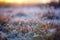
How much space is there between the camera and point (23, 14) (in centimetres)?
175

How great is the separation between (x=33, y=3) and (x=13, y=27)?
0.47m

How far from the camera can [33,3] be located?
1.77 meters

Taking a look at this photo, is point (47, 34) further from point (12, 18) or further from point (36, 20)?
point (12, 18)

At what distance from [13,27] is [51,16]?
586mm

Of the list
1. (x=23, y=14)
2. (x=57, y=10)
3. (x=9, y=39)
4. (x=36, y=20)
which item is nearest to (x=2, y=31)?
(x=9, y=39)

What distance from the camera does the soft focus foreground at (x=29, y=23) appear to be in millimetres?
1667

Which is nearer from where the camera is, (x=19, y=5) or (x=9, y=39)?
(x=9, y=39)

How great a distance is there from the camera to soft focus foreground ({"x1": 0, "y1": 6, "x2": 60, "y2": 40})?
167cm

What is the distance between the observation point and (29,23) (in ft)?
5.61

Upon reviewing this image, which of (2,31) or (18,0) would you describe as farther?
(18,0)

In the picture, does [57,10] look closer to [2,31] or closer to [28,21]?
[28,21]

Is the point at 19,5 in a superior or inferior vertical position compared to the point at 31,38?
superior

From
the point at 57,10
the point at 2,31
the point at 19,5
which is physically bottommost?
the point at 2,31

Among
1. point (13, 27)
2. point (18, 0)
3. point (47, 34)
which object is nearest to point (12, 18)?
point (13, 27)
